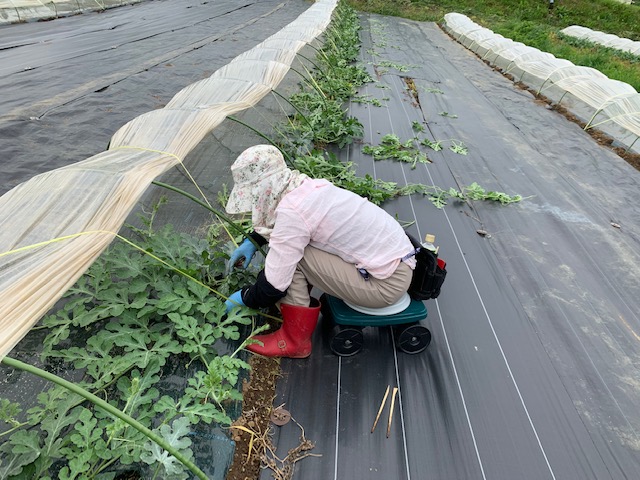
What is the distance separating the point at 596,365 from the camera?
253 centimetres

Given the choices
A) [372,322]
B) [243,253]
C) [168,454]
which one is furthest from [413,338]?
[168,454]

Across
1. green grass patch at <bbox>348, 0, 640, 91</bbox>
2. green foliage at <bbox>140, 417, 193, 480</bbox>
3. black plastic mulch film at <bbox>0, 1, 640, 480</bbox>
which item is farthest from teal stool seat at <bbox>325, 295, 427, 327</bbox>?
green grass patch at <bbox>348, 0, 640, 91</bbox>

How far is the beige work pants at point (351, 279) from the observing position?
208cm

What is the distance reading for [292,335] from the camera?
225cm

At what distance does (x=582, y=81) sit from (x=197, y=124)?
7.97 metres

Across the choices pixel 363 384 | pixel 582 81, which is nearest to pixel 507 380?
pixel 363 384

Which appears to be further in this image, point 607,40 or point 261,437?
point 607,40

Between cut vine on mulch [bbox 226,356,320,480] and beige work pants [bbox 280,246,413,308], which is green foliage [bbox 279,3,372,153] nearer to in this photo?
beige work pants [bbox 280,246,413,308]

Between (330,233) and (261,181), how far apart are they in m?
0.45

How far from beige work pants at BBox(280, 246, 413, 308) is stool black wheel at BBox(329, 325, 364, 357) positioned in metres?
0.25

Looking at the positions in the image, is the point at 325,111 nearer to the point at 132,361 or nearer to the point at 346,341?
the point at 346,341

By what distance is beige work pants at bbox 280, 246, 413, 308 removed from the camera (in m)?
2.08

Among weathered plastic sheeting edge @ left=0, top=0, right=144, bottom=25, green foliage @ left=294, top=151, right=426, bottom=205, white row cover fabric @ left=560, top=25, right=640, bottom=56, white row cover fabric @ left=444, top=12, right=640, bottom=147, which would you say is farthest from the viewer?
white row cover fabric @ left=560, top=25, right=640, bottom=56

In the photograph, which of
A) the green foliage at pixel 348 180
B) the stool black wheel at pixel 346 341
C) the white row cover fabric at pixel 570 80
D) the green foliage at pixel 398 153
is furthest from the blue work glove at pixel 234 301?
the white row cover fabric at pixel 570 80
